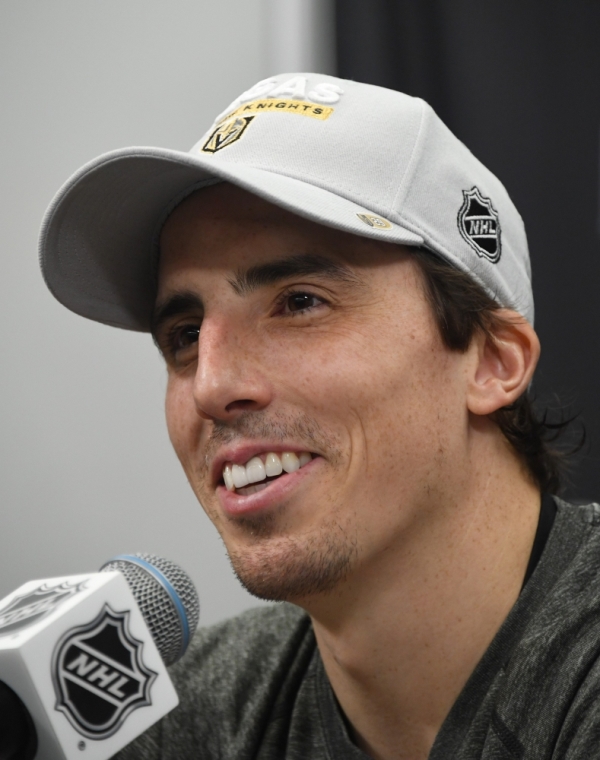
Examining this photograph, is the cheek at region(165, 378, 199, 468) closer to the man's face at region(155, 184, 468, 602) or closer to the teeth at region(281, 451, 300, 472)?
the man's face at region(155, 184, 468, 602)

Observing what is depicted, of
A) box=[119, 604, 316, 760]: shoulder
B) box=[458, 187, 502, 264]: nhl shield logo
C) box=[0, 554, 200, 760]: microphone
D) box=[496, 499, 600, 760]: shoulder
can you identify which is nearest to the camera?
box=[0, 554, 200, 760]: microphone

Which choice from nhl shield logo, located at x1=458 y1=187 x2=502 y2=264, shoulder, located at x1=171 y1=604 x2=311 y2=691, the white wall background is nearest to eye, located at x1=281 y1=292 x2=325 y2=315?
nhl shield logo, located at x1=458 y1=187 x2=502 y2=264

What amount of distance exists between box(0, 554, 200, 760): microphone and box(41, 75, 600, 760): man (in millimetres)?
242

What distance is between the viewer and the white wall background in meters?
1.91

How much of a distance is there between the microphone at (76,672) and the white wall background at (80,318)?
3.46ft

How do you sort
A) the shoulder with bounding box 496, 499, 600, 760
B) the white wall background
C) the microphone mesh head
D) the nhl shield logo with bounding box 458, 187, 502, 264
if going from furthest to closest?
the white wall background < the nhl shield logo with bounding box 458, 187, 502, 264 < the microphone mesh head < the shoulder with bounding box 496, 499, 600, 760

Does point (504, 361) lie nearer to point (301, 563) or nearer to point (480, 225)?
point (480, 225)

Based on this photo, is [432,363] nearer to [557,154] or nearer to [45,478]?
[557,154]

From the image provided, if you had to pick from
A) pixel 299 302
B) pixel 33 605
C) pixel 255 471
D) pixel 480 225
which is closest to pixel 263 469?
pixel 255 471

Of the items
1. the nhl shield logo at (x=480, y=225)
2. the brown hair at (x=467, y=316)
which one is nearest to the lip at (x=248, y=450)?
the brown hair at (x=467, y=316)

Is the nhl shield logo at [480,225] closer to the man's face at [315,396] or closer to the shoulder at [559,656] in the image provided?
the man's face at [315,396]

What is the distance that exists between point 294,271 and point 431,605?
46cm

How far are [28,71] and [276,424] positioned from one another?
4.33 feet

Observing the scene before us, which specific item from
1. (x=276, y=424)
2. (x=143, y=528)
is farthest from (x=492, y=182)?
(x=143, y=528)
